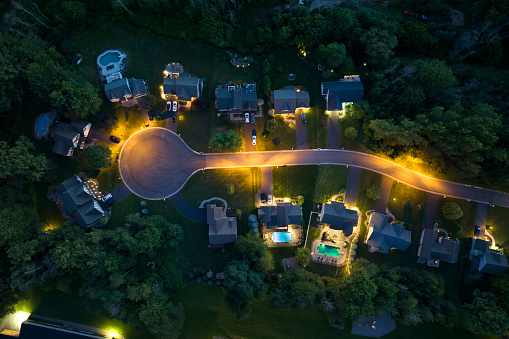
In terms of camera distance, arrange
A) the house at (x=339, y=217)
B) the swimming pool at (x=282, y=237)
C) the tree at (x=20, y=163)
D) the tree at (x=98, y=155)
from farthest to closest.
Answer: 1. the swimming pool at (x=282, y=237)
2. the house at (x=339, y=217)
3. the tree at (x=98, y=155)
4. the tree at (x=20, y=163)

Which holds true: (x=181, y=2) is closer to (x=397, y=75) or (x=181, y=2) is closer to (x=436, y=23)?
(x=397, y=75)

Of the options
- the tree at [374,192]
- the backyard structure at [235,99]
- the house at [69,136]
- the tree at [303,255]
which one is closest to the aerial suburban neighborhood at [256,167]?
the house at [69,136]

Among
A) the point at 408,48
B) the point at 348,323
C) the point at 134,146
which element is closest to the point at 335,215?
the point at 348,323

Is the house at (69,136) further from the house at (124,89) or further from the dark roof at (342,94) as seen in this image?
the dark roof at (342,94)

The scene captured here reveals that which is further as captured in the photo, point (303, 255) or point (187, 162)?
point (187, 162)

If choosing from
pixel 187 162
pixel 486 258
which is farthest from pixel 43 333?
pixel 486 258

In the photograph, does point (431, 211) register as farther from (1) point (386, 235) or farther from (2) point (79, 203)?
(2) point (79, 203)
